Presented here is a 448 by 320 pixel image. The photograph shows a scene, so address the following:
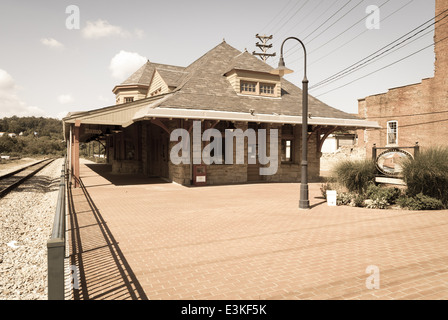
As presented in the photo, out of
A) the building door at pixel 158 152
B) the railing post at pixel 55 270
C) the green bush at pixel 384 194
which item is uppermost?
the building door at pixel 158 152

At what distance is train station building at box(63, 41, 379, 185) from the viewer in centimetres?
1536

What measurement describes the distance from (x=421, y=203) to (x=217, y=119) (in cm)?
931

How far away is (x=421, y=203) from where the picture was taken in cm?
980

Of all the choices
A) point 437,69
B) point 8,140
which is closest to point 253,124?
point 437,69

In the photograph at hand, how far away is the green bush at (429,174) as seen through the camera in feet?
31.8

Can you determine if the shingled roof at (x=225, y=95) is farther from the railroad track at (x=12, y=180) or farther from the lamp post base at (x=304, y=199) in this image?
the railroad track at (x=12, y=180)

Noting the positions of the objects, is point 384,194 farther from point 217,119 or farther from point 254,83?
point 254,83

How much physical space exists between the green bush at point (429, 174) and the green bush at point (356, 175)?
1.50 m

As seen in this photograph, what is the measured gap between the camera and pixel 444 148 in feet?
34.5

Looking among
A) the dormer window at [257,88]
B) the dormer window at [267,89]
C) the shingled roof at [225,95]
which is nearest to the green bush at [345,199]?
the shingled roof at [225,95]

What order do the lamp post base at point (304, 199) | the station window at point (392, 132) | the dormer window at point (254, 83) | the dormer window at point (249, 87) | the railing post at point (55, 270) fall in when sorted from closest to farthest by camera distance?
the railing post at point (55, 270) → the lamp post base at point (304, 199) → the dormer window at point (254, 83) → the dormer window at point (249, 87) → the station window at point (392, 132)

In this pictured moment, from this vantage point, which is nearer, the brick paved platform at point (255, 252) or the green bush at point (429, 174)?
the brick paved platform at point (255, 252)

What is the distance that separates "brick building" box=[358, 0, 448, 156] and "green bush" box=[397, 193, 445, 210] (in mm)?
14615

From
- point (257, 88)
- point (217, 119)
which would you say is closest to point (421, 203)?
point (217, 119)
